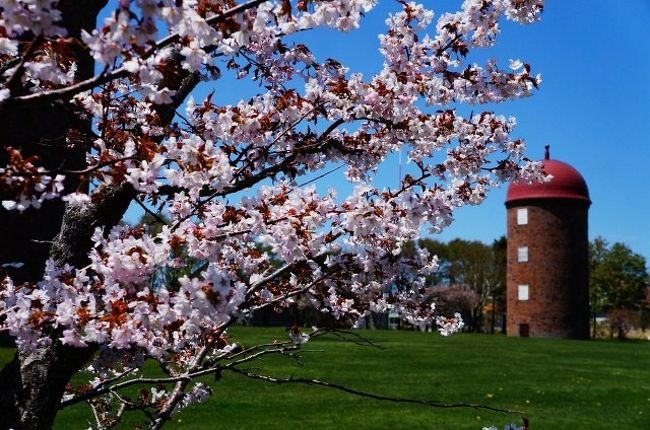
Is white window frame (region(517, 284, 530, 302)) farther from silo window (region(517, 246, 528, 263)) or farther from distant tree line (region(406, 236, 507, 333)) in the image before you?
distant tree line (region(406, 236, 507, 333))

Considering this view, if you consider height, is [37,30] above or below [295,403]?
above

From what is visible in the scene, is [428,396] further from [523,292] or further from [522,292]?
[522,292]

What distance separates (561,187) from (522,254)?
564cm

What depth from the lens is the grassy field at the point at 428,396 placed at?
10906mm

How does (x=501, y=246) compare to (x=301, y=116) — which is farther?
(x=501, y=246)

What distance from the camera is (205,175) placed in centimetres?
254

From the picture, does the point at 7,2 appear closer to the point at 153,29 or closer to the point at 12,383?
the point at 153,29

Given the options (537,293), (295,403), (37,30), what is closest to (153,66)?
(37,30)

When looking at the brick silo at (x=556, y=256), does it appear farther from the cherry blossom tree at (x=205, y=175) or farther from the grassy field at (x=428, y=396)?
the cherry blossom tree at (x=205, y=175)

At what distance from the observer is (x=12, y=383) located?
10.1ft

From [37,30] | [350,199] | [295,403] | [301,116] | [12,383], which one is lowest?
[295,403]

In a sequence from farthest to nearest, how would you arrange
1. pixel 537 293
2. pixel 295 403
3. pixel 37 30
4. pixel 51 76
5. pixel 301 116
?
pixel 537 293 < pixel 295 403 < pixel 301 116 < pixel 51 76 < pixel 37 30

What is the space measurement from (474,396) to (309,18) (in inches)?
514

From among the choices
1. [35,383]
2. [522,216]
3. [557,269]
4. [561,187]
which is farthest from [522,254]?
[35,383]
